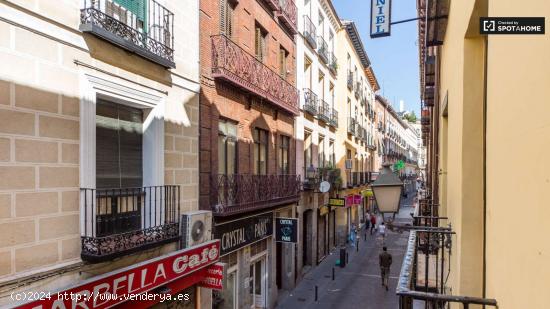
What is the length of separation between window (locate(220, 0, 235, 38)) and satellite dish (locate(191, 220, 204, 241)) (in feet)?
19.9

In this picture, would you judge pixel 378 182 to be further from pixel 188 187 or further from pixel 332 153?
pixel 332 153

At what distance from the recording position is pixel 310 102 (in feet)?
67.9

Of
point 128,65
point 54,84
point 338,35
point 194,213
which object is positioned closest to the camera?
point 54,84

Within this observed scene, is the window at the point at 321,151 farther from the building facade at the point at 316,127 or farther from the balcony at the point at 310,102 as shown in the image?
the balcony at the point at 310,102

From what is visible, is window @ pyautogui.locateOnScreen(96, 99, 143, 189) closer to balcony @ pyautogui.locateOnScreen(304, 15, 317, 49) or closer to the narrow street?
the narrow street

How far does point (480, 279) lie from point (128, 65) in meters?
7.18

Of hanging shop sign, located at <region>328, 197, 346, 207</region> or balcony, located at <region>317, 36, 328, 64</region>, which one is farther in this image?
hanging shop sign, located at <region>328, 197, 346, 207</region>

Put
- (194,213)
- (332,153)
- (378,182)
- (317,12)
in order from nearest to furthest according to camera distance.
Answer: (378,182) < (194,213) < (317,12) < (332,153)

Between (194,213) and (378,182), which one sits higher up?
(378,182)

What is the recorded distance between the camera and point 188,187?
32.8 ft

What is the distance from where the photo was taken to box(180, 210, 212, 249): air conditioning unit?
9.24 m
